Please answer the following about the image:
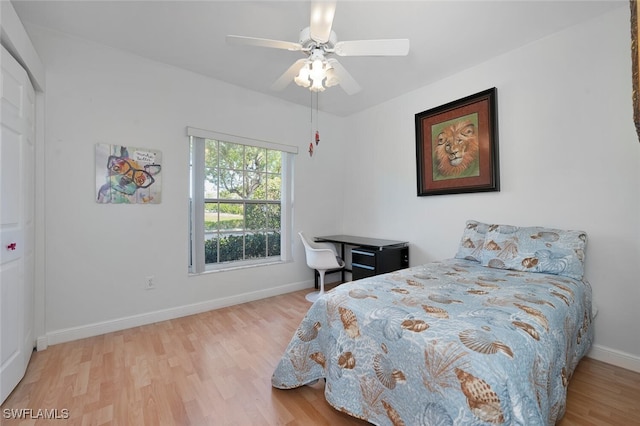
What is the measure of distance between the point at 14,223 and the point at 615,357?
434 centimetres

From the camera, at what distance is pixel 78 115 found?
8.05ft

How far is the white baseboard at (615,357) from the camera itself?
2016mm

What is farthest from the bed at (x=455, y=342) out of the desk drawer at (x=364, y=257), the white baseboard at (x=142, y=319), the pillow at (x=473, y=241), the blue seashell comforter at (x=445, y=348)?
the white baseboard at (x=142, y=319)

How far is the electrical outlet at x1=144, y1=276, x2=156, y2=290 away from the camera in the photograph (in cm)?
278

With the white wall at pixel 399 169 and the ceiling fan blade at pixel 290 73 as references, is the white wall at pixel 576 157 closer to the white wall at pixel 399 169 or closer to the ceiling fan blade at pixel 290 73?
the white wall at pixel 399 169

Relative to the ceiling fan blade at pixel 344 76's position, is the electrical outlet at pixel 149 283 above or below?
below

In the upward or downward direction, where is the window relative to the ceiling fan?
downward

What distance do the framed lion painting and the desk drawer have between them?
0.95 m

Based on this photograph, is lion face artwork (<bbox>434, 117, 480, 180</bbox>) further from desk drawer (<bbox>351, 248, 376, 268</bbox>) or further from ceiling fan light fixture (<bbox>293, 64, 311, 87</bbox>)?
ceiling fan light fixture (<bbox>293, 64, 311, 87</bbox>)

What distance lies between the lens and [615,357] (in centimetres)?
209

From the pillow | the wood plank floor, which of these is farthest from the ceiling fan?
the wood plank floor

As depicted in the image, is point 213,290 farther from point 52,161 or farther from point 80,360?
point 52,161

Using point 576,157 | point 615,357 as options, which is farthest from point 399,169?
point 615,357

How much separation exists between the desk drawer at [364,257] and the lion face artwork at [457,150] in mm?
1187
